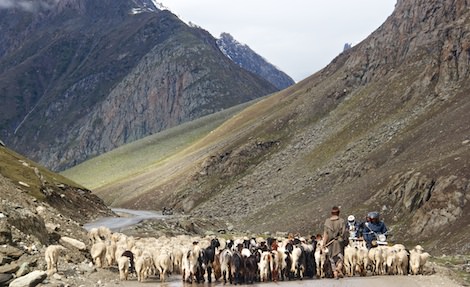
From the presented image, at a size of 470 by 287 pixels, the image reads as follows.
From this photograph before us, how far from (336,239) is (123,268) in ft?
31.7

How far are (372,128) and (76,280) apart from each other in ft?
234

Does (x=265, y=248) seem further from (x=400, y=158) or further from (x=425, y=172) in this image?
(x=400, y=158)

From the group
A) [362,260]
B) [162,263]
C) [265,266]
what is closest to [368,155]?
[362,260]

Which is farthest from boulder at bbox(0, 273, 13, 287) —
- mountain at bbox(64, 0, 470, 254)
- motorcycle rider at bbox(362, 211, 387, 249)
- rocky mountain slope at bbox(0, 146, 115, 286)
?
mountain at bbox(64, 0, 470, 254)

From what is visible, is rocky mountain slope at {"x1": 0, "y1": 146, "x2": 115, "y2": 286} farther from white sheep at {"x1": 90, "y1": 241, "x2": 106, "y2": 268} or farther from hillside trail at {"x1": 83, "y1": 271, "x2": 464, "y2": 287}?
hillside trail at {"x1": 83, "y1": 271, "x2": 464, "y2": 287}

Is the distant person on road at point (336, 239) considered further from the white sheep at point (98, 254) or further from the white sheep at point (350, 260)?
the white sheep at point (98, 254)

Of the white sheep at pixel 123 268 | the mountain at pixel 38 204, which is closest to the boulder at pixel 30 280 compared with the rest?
the mountain at pixel 38 204

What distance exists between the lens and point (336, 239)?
93.0ft

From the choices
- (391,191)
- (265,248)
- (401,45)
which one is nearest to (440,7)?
(401,45)

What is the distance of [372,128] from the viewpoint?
9069cm

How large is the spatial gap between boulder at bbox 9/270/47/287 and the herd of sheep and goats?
6706 millimetres

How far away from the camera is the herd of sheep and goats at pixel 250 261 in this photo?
92.9 feet

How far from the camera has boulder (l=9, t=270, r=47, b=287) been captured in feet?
69.6

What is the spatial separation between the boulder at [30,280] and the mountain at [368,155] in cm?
3307
